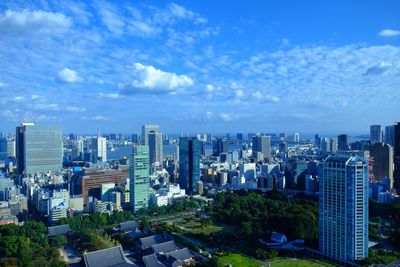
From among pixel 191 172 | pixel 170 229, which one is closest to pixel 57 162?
pixel 191 172

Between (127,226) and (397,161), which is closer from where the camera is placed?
(127,226)

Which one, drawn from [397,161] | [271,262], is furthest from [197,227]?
[397,161]

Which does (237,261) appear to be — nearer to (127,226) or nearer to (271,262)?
(271,262)

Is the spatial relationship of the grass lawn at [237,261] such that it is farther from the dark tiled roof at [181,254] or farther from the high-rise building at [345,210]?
the high-rise building at [345,210]

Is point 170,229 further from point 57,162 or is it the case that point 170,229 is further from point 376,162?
point 57,162

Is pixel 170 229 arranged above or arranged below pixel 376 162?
below
